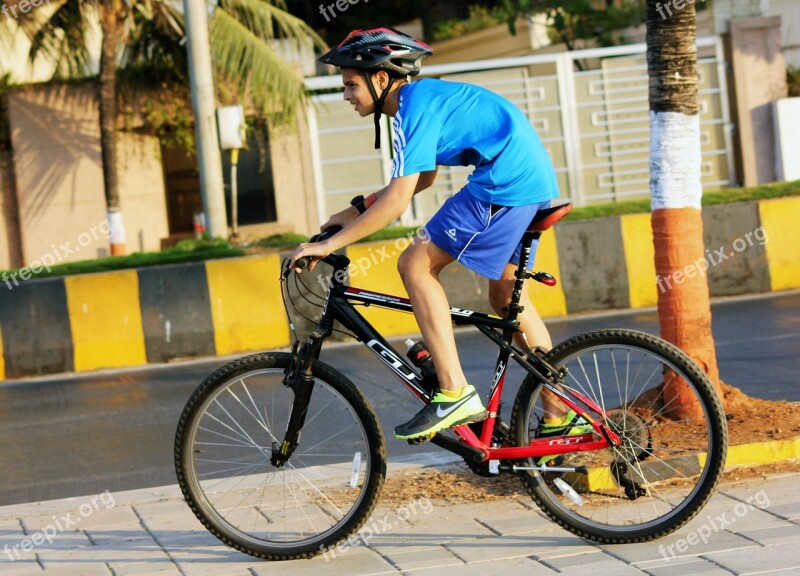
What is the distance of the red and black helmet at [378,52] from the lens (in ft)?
15.1

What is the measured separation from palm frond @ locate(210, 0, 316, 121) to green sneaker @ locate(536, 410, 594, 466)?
12.1m

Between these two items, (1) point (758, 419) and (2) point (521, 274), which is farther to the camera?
(1) point (758, 419)

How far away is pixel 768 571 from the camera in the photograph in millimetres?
4227

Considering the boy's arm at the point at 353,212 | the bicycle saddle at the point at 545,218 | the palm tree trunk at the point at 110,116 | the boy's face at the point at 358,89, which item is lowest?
the bicycle saddle at the point at 545,218

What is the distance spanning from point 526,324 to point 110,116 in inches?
525

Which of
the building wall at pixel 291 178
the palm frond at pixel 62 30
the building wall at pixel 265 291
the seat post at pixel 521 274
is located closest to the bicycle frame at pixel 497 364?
the seat post at pixel 521 274

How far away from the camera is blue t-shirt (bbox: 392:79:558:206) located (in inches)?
181

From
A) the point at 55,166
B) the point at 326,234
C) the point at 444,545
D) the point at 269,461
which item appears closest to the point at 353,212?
the point at 326,234

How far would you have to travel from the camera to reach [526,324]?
482cm

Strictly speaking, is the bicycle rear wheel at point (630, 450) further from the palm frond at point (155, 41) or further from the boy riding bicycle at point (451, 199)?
the palm frond at point (155, 41)

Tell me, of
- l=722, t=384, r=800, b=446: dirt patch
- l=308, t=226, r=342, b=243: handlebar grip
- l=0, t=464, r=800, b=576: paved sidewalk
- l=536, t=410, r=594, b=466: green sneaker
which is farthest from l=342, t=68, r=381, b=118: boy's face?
l=722, t=384, r=800, b=446: dirt patch

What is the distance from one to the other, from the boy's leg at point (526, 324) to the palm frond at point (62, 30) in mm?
12877

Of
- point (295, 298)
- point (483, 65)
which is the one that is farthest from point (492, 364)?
point (483, 65)

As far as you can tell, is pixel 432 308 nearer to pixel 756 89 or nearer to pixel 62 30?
pixel 62 30
